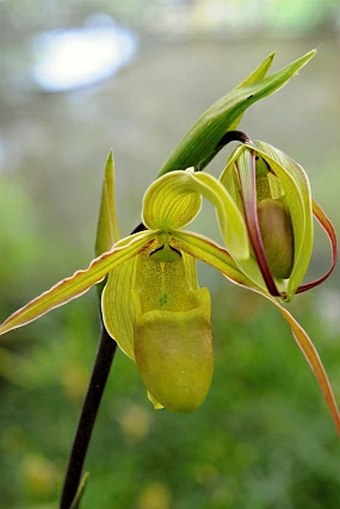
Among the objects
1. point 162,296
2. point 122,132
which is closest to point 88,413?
point 162,296

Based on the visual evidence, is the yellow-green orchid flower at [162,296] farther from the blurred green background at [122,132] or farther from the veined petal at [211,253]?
the blurred green background at [122,132]

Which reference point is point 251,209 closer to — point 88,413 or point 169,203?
point 169,203

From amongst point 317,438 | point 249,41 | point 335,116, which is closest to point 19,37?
point 249,41

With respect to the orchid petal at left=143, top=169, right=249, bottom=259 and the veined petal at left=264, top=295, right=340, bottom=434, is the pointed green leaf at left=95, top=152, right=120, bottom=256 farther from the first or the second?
the veined petal at left=264, top=295, right=340, bottom=434

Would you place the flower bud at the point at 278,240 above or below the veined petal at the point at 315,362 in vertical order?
above

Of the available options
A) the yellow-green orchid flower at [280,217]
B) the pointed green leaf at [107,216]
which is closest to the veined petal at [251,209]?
the yellow-green orchid flower at [280,217]

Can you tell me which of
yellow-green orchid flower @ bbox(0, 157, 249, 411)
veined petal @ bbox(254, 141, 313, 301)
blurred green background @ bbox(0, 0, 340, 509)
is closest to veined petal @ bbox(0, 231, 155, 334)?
yellow-green orchid flower @ bbox(0, 157, 249, 411)

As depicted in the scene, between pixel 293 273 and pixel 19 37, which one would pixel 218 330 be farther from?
pixel 19 37
